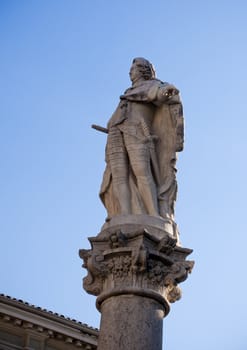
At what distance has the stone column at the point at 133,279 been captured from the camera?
8164 mm

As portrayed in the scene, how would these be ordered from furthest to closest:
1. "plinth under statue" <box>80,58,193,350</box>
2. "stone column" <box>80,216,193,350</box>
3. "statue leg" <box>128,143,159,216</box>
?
"statue leg" <box>128,143,159,216</box> → "plinth under statue" <box>80,58,193,350</box> → "stone column" <box>80,216,193,350</box>

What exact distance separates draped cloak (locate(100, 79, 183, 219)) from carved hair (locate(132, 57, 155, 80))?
0.62 ft

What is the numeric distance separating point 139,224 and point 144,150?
3.76 feet

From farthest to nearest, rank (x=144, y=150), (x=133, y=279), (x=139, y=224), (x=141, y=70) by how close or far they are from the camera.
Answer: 1. (x=141, y=70)
2. (x=144, y=150)
3. (x=139, y=224)
4. (x=133, y=279)

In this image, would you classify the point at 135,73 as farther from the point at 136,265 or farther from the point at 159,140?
the point at 136,265

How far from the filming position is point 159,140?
32.8 ft

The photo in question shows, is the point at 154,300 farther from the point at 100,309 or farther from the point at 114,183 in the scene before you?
the point at 114,183

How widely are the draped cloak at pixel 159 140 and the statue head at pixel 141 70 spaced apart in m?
0.18

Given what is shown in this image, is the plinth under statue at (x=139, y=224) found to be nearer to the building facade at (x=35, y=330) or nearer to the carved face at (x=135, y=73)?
the carved face at (x=135, y=73)

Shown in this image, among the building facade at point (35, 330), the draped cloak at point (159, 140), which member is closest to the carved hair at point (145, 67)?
the draped cloak at point (159, 140)

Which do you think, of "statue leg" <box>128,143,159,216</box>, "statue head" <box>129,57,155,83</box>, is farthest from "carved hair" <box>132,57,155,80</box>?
"statue leg" <box>128,143,159,216</box>

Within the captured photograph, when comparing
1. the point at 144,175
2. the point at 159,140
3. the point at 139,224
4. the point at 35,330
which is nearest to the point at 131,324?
the point at 139,224

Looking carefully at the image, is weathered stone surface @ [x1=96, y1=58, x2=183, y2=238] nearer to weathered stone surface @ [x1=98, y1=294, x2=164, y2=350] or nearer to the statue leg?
the statue leg

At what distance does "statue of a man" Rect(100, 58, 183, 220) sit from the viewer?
30.9ft
